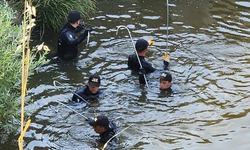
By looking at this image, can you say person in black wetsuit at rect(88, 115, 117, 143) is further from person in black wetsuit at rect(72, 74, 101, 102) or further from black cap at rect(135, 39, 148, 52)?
black cap at rect(135, 39, 148, 52)

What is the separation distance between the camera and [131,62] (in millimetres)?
8062

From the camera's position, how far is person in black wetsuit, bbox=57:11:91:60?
8.29 metres

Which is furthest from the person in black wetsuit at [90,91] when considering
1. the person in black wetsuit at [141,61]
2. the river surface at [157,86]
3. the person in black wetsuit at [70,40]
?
the person in black wetsuit at [70,40]

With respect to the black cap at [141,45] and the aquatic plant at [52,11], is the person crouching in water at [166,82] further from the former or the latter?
the aquatic plant at [52,11]

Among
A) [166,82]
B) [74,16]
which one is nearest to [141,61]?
[166,82]

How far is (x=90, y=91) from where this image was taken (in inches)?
270

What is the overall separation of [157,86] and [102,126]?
246 centimetres

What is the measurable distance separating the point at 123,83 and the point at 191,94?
4.62 ft

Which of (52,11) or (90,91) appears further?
(52,11)

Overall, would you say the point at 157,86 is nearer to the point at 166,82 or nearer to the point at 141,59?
the point at 166,82

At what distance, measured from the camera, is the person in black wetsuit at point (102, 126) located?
534 cm

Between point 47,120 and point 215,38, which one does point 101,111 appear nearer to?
point 47,120

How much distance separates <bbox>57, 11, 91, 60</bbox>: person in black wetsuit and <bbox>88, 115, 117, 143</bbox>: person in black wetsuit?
3.13m

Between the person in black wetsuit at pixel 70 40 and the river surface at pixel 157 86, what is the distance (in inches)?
8.7
